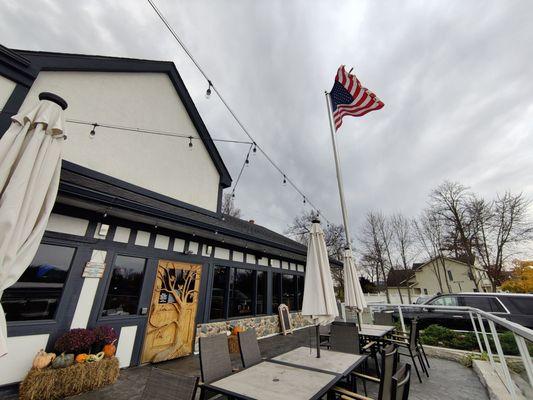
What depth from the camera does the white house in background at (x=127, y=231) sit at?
3949 millimetres

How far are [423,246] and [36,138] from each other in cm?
2807

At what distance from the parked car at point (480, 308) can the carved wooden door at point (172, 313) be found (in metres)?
8.08

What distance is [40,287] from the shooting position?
12.7 ft

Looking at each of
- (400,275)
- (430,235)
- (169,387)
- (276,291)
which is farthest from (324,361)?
(400,275)

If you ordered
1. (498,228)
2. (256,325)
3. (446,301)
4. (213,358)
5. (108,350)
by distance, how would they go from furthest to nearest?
(498,228) → (446,301) → (256,325) → (108,350) → (213,358)

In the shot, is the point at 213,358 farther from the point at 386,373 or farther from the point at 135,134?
the point at 135,134

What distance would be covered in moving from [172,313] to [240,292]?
8.51ft

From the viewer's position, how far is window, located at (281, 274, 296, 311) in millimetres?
9712

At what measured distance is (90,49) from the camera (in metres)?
6.53

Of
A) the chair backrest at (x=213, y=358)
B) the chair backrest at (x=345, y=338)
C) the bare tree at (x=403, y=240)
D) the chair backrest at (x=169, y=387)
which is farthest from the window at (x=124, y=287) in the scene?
the bare tree at (x=403, y=240)

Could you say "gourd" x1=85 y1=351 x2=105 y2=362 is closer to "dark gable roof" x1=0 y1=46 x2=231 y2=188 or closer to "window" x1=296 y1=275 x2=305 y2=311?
"dark gable roof" x1=0 y1=46 x2=231 y2=188

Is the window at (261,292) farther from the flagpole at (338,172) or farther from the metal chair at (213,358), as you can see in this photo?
the metal chair at (213,358)

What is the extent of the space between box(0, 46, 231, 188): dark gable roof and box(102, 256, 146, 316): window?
4096 mm

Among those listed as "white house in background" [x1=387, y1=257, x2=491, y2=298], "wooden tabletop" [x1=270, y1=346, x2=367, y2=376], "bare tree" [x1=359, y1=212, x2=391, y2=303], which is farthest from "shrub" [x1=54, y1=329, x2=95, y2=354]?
"white house in background" [x1=387, y1=257, x2=491, y2=298]
